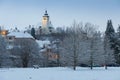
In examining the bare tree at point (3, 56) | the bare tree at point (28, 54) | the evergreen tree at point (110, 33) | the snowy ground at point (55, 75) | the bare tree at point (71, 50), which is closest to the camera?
the snowy ground at point (55, 75)

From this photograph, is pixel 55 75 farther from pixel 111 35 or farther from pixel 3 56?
pixel 111 35

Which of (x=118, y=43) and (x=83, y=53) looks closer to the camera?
(x=83, y=53)

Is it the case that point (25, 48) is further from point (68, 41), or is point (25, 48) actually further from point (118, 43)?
point (118, 43)

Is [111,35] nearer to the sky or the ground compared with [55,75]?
nearer to the sky

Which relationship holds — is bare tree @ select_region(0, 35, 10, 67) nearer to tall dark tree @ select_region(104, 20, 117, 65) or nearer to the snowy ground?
tall dark tree @ select_region(104, 20, 117, 65)

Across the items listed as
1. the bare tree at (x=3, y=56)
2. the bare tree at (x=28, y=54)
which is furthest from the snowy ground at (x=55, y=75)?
the bare tree at (x=28, y=54)

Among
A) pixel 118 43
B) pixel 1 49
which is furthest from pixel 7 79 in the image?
pixel 118 43

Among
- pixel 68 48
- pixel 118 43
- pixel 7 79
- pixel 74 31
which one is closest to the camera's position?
pixel 7 79

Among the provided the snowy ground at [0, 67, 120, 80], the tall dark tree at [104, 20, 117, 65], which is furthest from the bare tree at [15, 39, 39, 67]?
the snowy ground at [0, 67, 120, 80]

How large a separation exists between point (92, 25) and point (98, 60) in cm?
1242

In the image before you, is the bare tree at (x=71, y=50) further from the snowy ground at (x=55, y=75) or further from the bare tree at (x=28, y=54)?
the snowy ground at (x=55, y=75)

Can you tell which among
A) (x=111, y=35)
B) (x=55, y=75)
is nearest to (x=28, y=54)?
(x=111, y=35)

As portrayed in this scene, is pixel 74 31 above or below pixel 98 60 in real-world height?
above

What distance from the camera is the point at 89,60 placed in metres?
65.0
